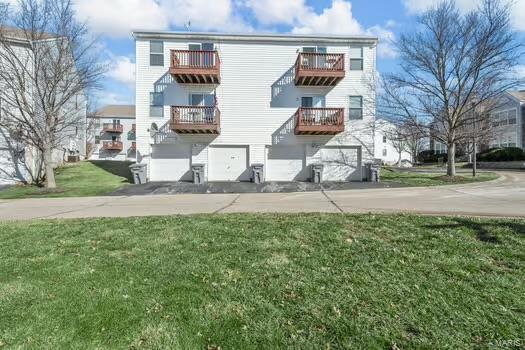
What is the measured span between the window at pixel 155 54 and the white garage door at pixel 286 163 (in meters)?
8.36

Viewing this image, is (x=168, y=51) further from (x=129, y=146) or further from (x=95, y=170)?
(x=129, y=146)

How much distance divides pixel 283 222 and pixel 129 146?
161 ft

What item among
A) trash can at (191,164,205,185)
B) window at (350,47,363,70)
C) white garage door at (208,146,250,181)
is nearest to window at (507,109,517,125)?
window at (350,47,363,70)

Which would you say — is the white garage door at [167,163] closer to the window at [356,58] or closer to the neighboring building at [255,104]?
the neighboring building at [255,104]

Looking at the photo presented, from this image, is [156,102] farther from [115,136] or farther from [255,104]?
[115,136]

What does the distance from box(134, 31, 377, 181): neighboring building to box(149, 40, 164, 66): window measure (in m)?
0.06

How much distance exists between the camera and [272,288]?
3.79m

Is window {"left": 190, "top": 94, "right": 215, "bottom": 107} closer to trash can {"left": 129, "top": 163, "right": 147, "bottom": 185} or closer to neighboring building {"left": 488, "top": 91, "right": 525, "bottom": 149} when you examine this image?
trash can {"left": 129, "top": 163, "right": 147, "bottom": 185}

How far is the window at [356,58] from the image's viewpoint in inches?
803

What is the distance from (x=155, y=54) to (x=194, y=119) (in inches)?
191

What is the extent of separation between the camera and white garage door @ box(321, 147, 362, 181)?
67.3ft

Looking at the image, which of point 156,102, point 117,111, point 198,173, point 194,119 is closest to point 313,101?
point 194,119

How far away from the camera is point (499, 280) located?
148 inches

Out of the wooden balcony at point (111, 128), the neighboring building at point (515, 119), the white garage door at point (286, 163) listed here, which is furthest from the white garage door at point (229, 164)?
the wooden balcony at point (111, 128)
